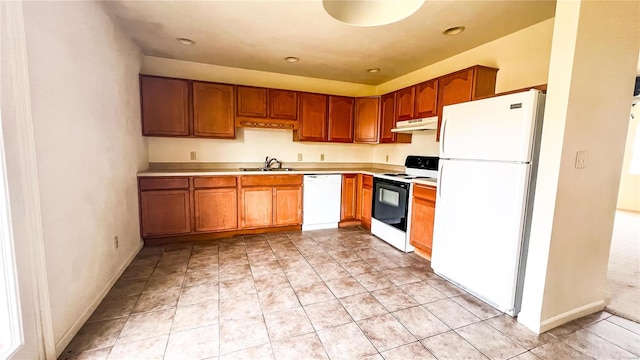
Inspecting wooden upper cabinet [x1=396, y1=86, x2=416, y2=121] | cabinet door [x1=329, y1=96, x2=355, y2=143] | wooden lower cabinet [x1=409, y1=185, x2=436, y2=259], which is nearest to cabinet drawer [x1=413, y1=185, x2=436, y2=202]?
wooden lower cabinet [x1=409, y1=185, x2=436, y2=259]

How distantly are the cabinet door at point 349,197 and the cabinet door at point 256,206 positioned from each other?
110 cm

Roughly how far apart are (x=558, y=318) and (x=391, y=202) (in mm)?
1820

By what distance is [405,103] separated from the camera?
3.58 meters

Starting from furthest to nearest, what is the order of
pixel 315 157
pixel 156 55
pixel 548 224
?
pixel 315 157
pixel 156 55
pixel 548 224

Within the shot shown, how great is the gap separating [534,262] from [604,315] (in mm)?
854

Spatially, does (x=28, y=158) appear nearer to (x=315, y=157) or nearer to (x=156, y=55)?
(x=156, y=55)

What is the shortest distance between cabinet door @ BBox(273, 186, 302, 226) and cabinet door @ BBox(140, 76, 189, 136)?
57.3 inches

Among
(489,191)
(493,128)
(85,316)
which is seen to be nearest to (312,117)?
(493,128)

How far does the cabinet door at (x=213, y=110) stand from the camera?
3.47 m

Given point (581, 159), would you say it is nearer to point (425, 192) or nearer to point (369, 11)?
point (425, 192)

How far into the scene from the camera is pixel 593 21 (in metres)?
1.63

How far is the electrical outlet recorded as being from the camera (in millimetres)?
1736

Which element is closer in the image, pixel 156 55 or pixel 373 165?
pixel 156 55

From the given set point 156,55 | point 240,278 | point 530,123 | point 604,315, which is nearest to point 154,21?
point 156,55
